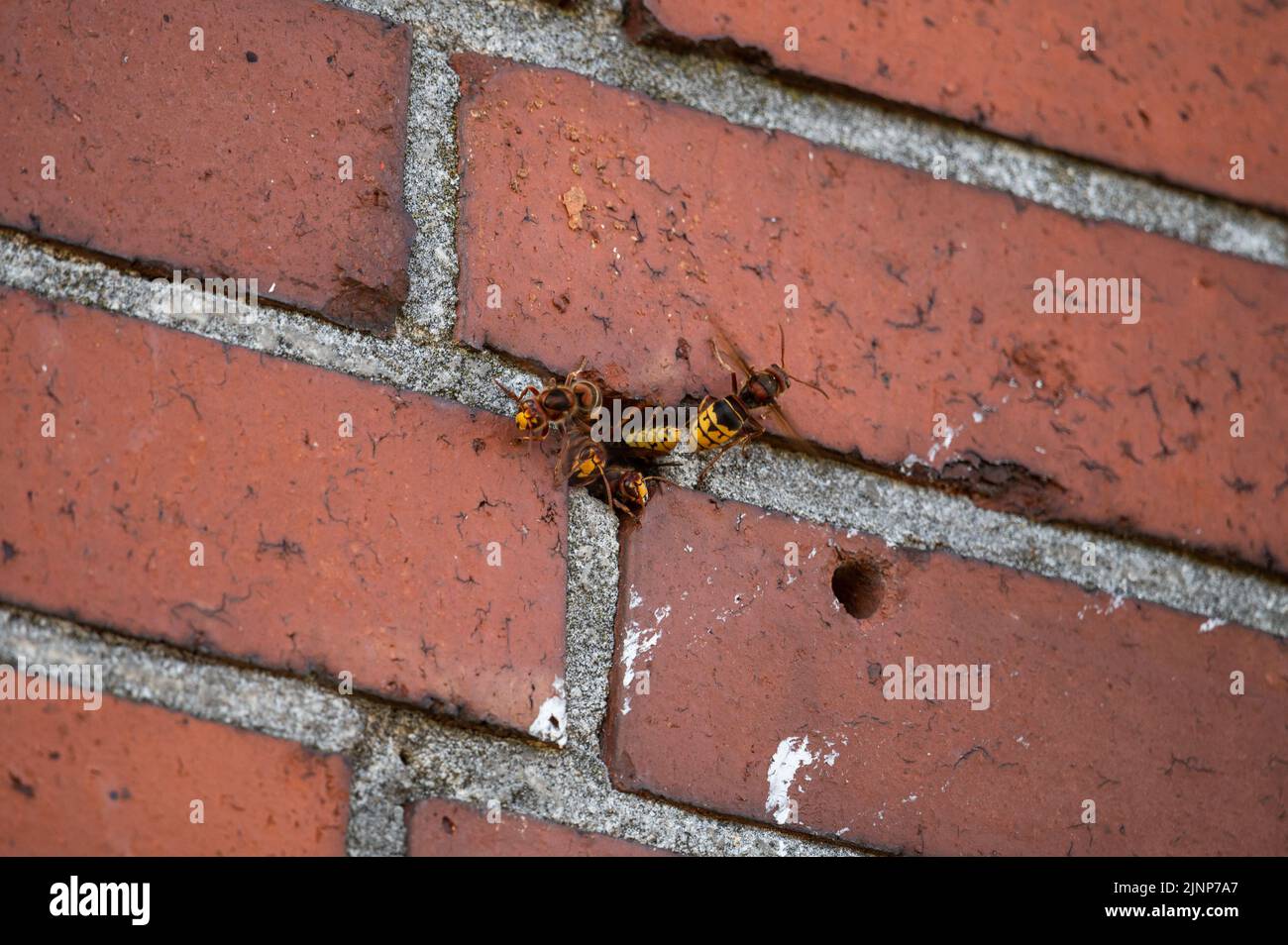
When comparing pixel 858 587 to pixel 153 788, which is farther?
pixel 858 587

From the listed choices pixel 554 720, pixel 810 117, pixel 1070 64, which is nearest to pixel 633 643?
pixel 554 720

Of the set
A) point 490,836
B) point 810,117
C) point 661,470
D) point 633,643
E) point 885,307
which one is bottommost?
point 490,836

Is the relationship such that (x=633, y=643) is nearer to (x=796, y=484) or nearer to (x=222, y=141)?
(x=796, y=484)

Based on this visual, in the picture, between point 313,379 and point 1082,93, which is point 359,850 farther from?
point 1082,93

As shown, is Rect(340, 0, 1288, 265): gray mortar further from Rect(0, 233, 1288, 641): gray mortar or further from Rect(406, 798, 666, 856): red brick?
Rect(406, 798, 666, 856): red brick

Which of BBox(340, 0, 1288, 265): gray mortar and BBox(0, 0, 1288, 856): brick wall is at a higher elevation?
BBox(340, 0, 1288, 265): gray mortar

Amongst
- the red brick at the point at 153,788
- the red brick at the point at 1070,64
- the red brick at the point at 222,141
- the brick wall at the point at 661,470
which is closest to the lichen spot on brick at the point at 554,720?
the brick wall at the point at 661,470

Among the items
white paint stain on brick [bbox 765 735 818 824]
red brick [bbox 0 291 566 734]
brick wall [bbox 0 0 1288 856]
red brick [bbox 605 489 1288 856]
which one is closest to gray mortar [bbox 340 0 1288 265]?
brick wall [bbox 0 0 1288 856]
